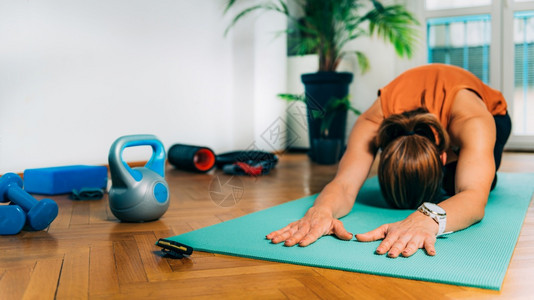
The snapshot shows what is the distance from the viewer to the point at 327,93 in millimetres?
4094

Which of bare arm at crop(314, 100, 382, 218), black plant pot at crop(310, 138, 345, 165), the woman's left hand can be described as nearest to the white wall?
black plant pot at crop(310, 138, 345, 165)

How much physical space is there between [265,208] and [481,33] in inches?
134

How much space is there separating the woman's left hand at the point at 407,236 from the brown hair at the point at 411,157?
31 cm

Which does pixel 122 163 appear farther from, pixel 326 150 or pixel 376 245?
pixel 326 150

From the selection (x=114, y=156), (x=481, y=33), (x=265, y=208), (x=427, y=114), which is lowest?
(x=265, y=208)

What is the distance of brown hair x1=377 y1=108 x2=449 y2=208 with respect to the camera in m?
1.78

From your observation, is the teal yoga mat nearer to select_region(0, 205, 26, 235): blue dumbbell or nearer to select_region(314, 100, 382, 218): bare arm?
select_region(314, 100, 382, 218): bare arm

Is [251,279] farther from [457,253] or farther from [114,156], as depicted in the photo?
[114,156]

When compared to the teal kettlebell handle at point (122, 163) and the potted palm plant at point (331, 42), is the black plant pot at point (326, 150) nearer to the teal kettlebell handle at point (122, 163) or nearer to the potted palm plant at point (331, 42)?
the potted palm plant at point (331, 42)

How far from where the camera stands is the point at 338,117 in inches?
162

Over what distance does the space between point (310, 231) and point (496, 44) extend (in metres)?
3.70

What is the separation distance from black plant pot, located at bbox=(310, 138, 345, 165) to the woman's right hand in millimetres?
2238

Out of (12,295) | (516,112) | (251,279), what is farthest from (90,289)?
(516,112)

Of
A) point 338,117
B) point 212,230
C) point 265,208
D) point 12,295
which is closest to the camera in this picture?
point 12,295
